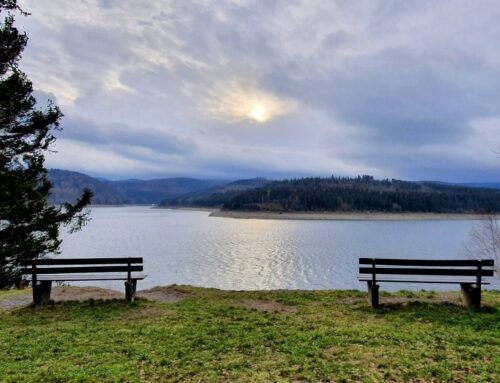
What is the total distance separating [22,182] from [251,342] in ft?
35.3

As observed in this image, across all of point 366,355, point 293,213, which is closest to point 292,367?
point 366,355

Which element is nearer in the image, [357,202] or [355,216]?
[355,216]

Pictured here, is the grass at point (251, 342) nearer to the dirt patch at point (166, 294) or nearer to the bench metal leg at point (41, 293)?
the bench metal leg at point (41, 293)

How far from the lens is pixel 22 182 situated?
12.5 m

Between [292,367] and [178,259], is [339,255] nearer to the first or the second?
[178,259]

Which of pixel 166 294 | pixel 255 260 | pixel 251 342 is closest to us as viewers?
pixel 251 342

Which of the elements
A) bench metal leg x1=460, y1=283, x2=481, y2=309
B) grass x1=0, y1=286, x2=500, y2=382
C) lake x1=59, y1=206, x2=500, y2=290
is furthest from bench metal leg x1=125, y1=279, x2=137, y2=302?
lake x1=59, y1=206, x2=500, y2=290

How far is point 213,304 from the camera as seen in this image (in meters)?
9.73

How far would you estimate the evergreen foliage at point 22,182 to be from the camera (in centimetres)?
1127

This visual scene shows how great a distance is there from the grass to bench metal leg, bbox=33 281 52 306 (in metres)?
0.37

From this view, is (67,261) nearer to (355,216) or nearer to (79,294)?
(79,294)

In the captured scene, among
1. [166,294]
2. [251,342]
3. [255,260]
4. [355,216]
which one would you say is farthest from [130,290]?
[355,216]

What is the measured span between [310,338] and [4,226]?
1436 centimetres

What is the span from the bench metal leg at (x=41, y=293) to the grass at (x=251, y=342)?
371mm
